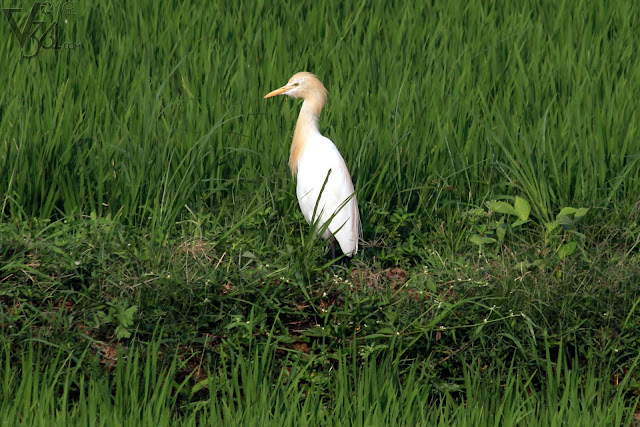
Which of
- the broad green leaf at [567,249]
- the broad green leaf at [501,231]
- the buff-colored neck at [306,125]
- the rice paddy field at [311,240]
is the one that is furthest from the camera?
the buff-colored neck at [306,125]

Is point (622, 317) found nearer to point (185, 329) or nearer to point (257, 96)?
point (185, 329)

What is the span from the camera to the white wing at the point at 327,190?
3.40 m

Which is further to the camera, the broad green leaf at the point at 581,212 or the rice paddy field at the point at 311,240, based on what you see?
the broad green leaf at the point at 581,212

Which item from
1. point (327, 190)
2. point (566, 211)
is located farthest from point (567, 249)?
point (327, 190)

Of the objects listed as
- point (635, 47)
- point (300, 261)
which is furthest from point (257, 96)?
point (635, 47)

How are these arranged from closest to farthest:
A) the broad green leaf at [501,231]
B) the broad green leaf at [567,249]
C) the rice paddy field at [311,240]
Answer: the rice paddy field at [311,240] → the broad green leaf at [567,249] → the broad green leaf at [501,231]

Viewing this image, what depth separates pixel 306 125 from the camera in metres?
3.67

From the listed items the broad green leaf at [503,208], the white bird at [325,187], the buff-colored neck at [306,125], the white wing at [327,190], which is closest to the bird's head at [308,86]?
the buff-colored neck at [306,125]

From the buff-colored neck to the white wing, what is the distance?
78mm

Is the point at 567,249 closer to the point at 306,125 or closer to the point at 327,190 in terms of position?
the point at 327,190

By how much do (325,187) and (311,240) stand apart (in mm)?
327

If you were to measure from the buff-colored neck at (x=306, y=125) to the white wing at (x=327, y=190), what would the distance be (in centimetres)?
8

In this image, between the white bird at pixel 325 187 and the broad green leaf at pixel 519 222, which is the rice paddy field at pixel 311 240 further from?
the white bird at pixel 325 187

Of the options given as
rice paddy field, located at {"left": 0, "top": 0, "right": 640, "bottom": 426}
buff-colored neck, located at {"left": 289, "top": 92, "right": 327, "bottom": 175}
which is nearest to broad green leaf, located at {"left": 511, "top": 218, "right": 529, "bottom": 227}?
rice paddy field, located at {"left": 0, "top": 0, "right": 640, "bottom": 426}
